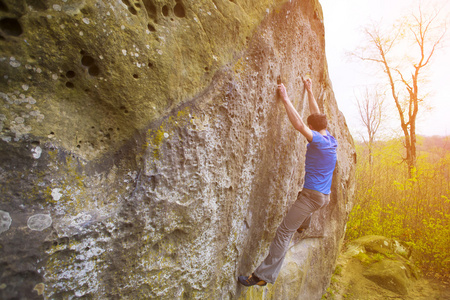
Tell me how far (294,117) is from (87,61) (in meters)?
1.83

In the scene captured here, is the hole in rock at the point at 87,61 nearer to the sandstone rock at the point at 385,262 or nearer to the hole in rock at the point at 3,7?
the hole in rock at the point at 3,7

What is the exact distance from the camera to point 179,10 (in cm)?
173

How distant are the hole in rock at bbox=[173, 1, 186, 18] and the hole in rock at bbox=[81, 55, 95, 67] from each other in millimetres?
702

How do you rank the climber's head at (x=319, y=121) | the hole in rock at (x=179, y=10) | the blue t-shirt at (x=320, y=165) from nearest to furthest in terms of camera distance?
the hole in rock at (x=179, y=10) < the blue t-shirt at (x=320, y=165) < the climber's head at (x=319, y=121)

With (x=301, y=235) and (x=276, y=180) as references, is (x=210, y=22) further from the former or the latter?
(x=301, y=235)

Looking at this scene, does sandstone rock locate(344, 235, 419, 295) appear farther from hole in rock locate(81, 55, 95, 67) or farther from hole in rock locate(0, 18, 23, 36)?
hole in rock locate(0, 18, 23, 36)

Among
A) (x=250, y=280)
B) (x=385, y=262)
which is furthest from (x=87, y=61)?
(x=385, y=262)

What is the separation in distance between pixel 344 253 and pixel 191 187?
223 inches

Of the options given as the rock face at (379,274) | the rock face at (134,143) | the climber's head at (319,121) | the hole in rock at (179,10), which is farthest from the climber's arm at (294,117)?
the rock face at (379,274)

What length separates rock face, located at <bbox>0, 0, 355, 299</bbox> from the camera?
1281 mm

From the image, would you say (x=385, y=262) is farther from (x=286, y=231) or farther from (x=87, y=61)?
(x=87, y=61)

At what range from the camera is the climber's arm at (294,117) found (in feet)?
7.77

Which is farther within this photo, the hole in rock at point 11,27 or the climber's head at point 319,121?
the climber's head at point 319,121

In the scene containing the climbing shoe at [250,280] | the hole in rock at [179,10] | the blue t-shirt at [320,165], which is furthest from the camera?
the blue t-shirt at [320,165]
